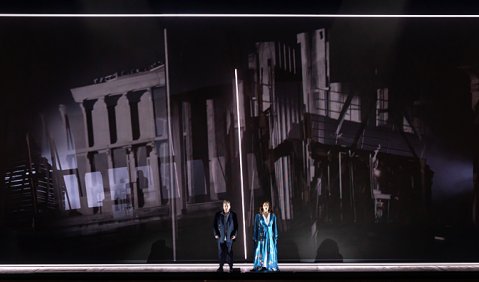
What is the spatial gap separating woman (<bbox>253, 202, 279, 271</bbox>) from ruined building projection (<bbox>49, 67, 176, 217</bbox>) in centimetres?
217

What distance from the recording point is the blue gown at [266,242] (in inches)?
313

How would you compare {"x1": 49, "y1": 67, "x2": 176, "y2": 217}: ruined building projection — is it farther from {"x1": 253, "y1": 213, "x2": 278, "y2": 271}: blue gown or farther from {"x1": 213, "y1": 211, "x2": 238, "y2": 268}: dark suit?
{"x1": 253, "y1": 213, "x2": 278, "y2": 271}: blue gown

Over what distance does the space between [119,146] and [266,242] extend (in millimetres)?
3409

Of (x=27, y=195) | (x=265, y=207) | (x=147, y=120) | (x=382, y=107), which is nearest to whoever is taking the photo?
(x=265, y=207)

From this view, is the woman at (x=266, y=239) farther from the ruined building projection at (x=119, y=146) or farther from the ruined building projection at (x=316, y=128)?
the ruined building projection at (x=119, y=146)

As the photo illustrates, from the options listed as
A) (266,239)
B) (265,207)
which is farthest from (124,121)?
(266,239)

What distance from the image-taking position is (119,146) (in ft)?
30.6

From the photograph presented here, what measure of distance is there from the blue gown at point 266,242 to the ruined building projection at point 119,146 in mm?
2172

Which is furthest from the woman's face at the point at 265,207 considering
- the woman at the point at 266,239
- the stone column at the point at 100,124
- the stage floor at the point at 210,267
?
the stone column at the point at 100,124

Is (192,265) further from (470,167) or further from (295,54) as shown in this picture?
(470,167)

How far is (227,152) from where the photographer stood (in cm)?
920

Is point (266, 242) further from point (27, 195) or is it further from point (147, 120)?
point (27, 195)

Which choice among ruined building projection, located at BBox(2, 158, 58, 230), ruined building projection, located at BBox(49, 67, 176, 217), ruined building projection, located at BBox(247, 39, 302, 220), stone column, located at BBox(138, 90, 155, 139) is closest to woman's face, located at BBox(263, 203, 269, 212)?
ruined building projection, located at BBox(247, 39, 302, 220)

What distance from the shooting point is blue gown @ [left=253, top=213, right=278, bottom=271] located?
26.1 feet
